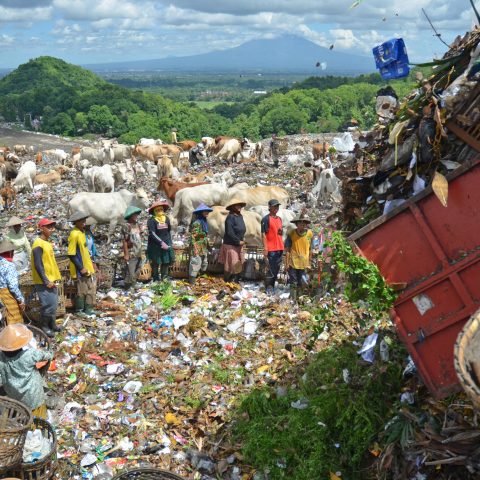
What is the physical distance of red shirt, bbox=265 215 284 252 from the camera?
9.27 meters

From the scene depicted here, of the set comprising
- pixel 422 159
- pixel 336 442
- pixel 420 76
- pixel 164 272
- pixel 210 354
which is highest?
pixel 420 76

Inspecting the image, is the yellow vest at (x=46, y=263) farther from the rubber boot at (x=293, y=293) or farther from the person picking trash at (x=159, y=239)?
the rubber boot at (x=293, y=293)

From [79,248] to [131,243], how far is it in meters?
1.34

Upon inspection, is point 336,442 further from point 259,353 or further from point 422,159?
point 422,159

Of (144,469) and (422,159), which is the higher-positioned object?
(422,159)

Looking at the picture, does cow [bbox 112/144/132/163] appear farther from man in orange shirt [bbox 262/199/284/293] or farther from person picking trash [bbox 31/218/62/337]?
person picking trash [bbox 31/218/62/337]

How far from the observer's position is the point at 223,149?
82.2 feet

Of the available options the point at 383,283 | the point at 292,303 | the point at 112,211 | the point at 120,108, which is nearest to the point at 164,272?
the point at 292,303

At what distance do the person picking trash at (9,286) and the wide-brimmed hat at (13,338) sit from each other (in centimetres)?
159

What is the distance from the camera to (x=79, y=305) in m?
8.55

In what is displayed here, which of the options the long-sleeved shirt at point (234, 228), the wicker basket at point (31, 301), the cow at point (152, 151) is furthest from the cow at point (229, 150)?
the wicker basket at point (31, 301)

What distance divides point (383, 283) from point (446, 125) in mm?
1342

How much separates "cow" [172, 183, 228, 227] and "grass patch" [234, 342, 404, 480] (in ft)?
25.0

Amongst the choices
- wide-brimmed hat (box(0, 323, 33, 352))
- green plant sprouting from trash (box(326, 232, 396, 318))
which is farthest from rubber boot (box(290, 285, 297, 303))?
wide-brimmed hat (box(0, 323, 33, 352))
